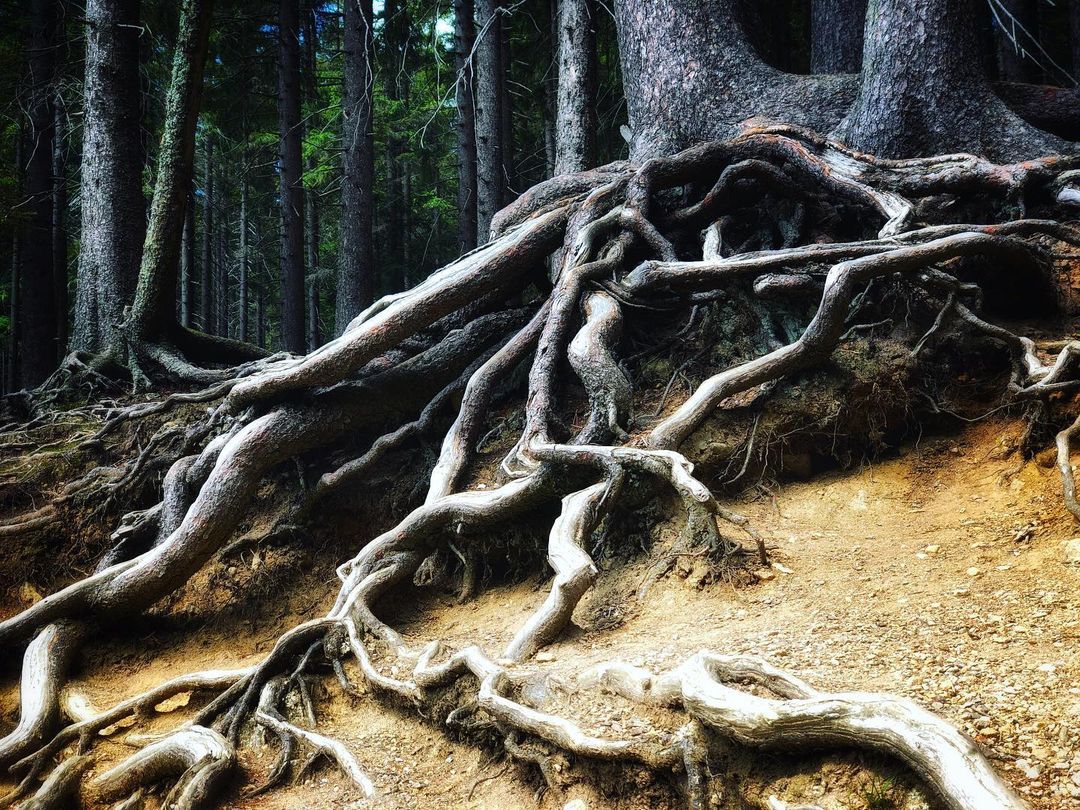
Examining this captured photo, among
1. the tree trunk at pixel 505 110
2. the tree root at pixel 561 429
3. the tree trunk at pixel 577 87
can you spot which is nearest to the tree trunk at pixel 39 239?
the tree root at pixel 561 429

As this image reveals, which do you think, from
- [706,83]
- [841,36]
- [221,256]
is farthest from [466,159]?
[221,256]

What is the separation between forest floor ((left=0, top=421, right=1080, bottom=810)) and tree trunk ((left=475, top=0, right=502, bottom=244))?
8.42 meters

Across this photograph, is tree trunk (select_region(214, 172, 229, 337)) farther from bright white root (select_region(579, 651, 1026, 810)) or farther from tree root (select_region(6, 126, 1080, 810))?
bright white root (select_region(579, 651, 1026, 810))

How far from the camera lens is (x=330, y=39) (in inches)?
743

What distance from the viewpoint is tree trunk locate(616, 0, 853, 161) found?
6.15 metres

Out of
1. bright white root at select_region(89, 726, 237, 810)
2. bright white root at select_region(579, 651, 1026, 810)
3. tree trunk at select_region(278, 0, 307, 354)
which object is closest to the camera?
bright white root at select_region(579, 651, 1026, 810)

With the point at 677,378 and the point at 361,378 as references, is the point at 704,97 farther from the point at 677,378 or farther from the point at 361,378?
the point at 361,378

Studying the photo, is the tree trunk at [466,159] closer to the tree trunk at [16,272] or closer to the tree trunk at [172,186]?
the tree trunk at [172,186]

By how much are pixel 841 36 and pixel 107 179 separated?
8.93m

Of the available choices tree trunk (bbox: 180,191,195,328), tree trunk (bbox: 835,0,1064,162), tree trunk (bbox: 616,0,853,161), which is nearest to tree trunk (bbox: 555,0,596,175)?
tree trunk (bbox: 616,0,853,161)

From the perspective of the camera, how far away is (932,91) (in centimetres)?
546

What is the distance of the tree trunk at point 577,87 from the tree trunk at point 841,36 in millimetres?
2563

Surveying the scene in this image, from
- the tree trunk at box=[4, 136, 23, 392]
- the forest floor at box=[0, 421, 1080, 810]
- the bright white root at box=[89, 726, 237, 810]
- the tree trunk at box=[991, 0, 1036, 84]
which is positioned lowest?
the bright white root at box=[89, 726, 237, 810]

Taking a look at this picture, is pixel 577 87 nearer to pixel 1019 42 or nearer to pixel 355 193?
pixel 355 193
